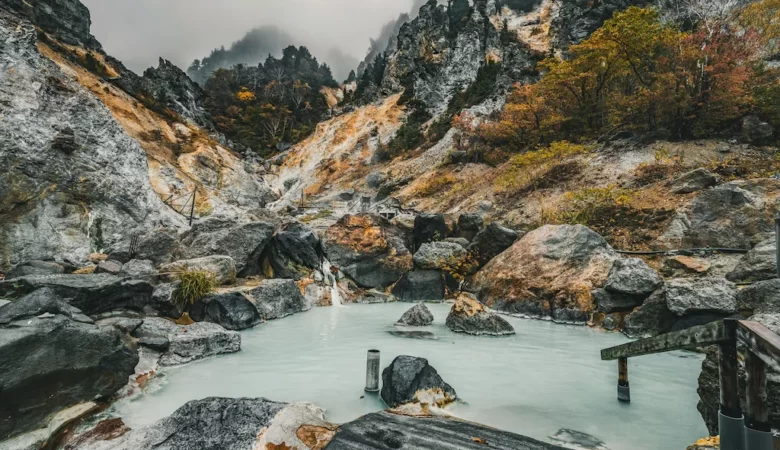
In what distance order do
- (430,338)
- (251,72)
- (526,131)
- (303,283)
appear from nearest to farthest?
(430,338) → (303,283) → (526,131) → (251,72)

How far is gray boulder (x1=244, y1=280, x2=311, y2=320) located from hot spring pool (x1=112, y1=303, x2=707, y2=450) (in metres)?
1.40

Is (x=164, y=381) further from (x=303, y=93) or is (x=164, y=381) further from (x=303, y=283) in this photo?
(x=303, y=93)

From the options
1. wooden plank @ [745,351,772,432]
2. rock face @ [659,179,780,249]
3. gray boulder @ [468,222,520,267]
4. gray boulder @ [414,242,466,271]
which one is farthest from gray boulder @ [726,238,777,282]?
gray boulder @ [414,242,466,271]

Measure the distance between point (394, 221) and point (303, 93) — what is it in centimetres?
5461

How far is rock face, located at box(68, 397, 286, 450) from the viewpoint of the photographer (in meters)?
3.46

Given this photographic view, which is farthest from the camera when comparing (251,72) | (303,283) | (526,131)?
(251,72)

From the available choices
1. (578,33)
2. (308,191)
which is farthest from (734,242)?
(578,33)

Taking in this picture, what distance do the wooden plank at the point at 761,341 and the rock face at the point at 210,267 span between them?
10.5 m

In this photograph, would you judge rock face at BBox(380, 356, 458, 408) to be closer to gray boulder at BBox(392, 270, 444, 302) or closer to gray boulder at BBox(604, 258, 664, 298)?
gray boulder at BBox(604, 258, 664, 298)

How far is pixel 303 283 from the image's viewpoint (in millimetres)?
13672

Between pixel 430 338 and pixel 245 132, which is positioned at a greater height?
pixel 245 132

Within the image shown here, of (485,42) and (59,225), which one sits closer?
(59,225)

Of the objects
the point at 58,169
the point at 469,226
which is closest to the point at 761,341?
the point at 469,226

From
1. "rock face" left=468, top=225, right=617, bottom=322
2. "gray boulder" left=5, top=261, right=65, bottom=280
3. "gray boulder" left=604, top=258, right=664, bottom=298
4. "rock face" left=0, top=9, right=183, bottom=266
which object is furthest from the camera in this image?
"rock face" left=0, top=9, right=183, bottom=266
